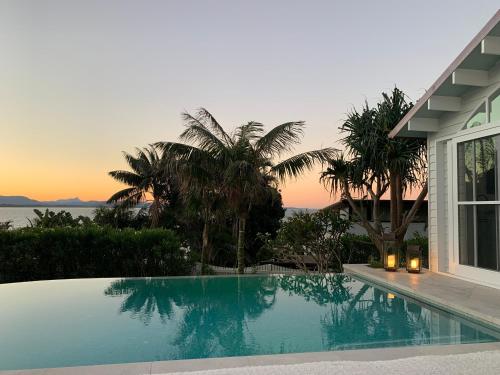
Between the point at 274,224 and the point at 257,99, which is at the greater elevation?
the point at 257,99

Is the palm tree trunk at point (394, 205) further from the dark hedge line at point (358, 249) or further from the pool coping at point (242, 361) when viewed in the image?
the pool coping at point (242, 361)

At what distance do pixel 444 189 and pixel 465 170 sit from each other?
29.6 inches

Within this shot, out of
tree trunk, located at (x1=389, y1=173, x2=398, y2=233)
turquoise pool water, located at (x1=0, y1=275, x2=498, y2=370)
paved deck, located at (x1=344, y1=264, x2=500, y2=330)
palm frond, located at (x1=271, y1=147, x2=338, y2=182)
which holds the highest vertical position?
palm frond, located at (x1=271, y1=147, x2=338, y2=182)

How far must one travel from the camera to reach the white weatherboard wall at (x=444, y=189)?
288 inches

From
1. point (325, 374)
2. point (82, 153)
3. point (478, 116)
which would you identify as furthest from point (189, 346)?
point (82, 153)

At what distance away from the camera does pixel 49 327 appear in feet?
18.6

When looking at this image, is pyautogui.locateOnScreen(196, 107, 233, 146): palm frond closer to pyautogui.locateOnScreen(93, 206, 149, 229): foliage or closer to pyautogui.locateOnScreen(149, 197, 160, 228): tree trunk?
pyautogui.locateOnScreen(149, 197, 160, 228): tree trunk

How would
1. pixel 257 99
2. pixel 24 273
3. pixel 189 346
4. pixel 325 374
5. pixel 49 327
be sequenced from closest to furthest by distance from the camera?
pixel 325 374, pixel 189 346, pixel 49 327, pixel 24 273, pixel 257 99

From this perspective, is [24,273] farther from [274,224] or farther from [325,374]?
[274,224]

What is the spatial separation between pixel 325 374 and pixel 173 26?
10868mm

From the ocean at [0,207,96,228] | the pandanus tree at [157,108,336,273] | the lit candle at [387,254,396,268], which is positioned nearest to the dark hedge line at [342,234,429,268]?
the pandanus tree at [157,108,336,273]

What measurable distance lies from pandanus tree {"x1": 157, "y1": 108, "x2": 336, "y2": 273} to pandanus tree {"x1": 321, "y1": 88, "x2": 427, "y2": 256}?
86 cm

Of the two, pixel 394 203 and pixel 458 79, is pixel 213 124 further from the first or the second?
pixel 458 79

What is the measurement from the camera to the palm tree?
20156 mm
